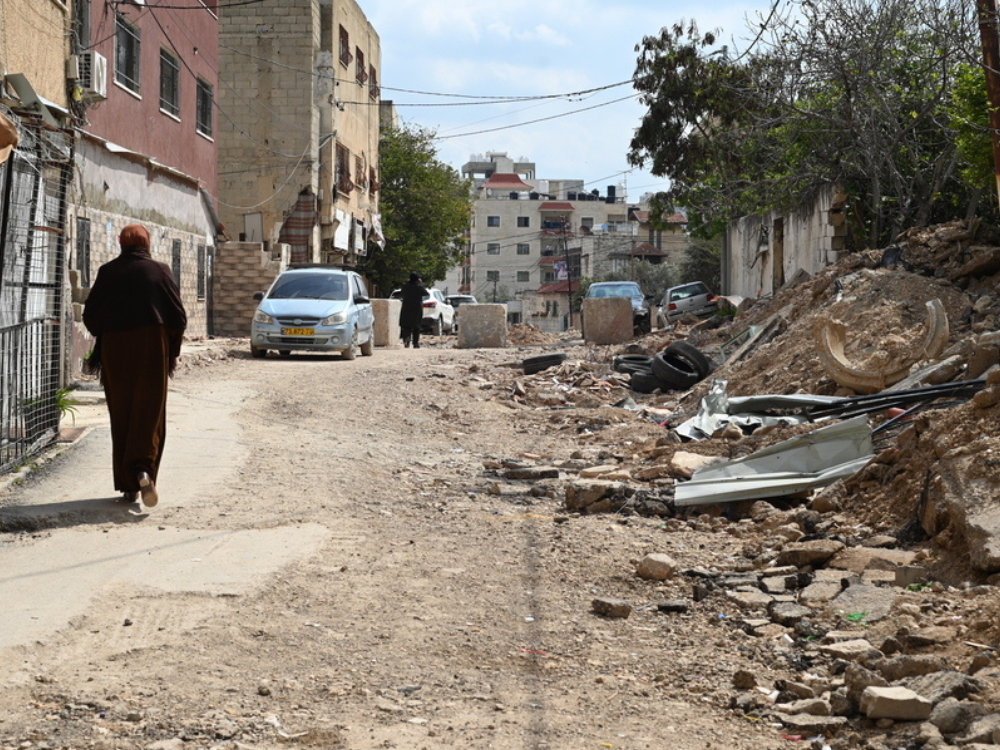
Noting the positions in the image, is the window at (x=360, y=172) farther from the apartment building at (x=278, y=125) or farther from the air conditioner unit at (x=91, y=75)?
the air conditioner unit at (x=91, y=75)

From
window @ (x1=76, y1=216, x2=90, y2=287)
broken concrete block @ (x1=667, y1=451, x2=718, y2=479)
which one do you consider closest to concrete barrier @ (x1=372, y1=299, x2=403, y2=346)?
window @ (x1=76, y1=216, x2=90, y2=287)

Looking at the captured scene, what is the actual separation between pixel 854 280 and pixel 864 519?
836cm

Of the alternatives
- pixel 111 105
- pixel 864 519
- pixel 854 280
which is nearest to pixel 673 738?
pixel 864 519

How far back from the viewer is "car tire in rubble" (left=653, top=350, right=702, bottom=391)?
52.1 feet

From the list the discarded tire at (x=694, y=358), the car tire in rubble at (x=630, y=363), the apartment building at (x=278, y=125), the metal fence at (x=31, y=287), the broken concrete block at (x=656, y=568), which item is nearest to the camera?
the broken concrete block at (x=656, y=568)

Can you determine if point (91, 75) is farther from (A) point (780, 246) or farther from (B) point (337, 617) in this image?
(A) point (780, 246)

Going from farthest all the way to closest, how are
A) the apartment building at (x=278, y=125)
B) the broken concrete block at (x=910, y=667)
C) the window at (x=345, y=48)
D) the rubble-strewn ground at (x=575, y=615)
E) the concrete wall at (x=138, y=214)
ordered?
the window at (x=345, y=48), the apartment building at (x=278, y=125), the concrete wall at (x=138, y=214), the broken concrete block at (x=910, y=667), the rubble-strewn ground at (x=575, y=615)

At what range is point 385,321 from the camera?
2664 cm

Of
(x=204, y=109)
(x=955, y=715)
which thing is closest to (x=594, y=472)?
(x=955, y=715)

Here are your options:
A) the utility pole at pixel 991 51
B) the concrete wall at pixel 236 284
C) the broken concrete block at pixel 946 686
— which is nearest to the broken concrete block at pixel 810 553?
the broken concrete block at pixel 946 686

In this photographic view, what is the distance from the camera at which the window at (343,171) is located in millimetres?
36406

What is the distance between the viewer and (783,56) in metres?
20.6

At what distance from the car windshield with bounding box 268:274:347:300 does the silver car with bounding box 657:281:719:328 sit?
11.3m

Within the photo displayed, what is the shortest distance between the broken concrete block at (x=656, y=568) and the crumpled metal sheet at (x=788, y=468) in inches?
74.4
